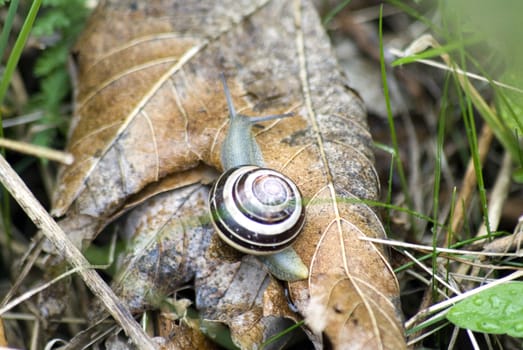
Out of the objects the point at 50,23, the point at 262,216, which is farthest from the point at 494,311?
the point at 50,23

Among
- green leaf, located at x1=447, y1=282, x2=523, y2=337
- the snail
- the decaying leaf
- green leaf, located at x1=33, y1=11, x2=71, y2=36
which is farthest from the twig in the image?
green leaf, located at x1=447, y1=282, x2=523, y2=337

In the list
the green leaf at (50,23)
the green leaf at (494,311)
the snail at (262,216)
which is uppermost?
the green leaf at (50,23)

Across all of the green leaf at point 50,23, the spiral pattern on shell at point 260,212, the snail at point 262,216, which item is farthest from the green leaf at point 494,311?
the green leaf at point 50,23

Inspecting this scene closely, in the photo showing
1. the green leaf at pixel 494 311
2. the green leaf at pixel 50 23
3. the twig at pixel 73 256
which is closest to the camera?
the green leaf at pixel 494 311

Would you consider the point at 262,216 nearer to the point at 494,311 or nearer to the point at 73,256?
the point at 73,256

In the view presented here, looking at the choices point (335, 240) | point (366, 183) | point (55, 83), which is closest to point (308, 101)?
point (366, 183)

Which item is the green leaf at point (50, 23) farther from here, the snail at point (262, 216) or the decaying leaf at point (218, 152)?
the snail at point (262, 216)

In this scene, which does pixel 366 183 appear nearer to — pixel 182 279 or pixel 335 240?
pixel 335 240
